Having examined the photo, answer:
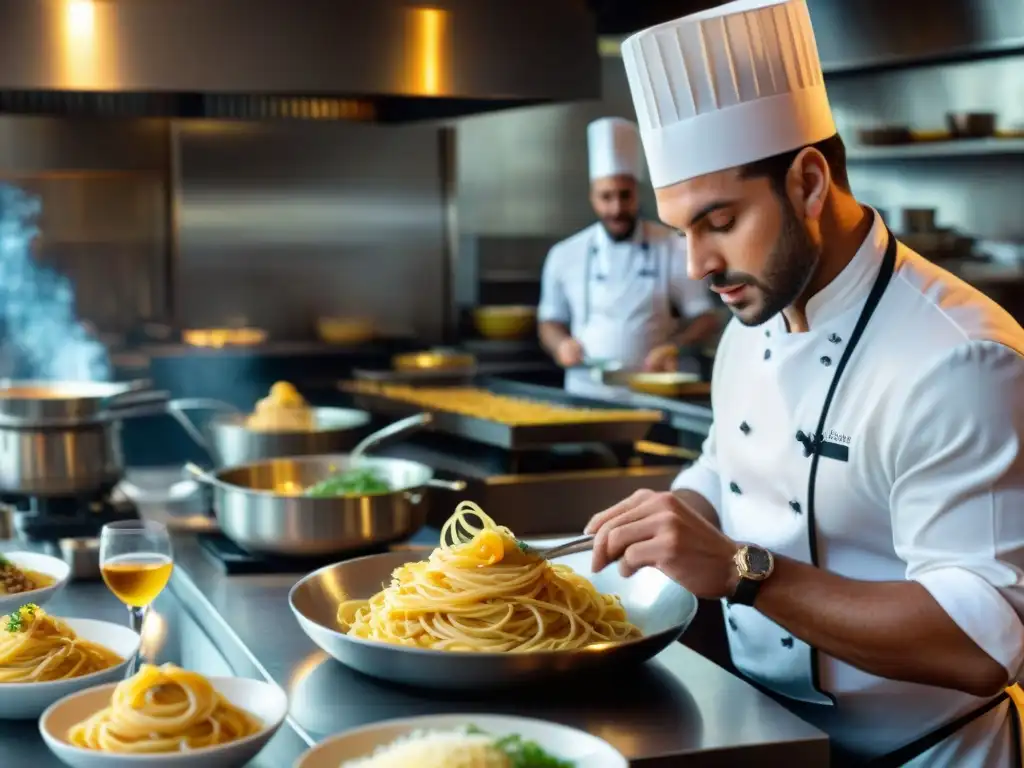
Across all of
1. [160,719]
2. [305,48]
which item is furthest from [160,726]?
[305,48]

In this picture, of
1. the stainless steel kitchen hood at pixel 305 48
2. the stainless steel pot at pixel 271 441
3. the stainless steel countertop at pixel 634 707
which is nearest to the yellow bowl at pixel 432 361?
the stainless steel pot at pixel 271 441

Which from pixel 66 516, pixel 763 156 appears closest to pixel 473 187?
pixel 66 516

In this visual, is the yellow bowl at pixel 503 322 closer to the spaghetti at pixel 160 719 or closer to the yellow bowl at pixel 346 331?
the yellow bowl at pixel 346 331

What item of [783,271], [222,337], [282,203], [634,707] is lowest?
[634,707]

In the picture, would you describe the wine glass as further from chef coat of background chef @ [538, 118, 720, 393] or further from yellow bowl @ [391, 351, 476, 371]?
chef coat of background chef @ [538, 118, 720, 393]

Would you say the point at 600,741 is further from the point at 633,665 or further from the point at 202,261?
the point at 202,261

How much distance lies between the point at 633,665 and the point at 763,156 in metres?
0.78

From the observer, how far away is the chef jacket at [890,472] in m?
1.87

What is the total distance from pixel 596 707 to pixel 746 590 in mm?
276

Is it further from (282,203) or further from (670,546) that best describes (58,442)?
(282,203)

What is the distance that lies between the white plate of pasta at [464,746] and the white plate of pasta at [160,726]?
0.46 ft

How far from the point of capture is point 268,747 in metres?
1.79

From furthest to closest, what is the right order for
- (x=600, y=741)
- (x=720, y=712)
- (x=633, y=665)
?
1. (x=633, y=665)
2. (x=720, y=712)
3. (x=600, y=741)

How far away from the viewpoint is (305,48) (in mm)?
2824
